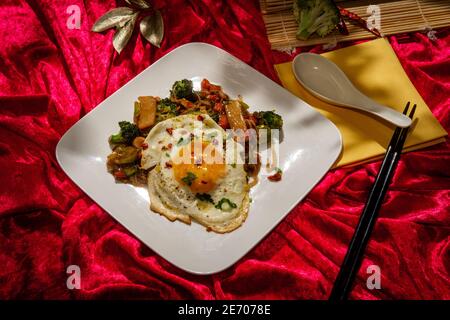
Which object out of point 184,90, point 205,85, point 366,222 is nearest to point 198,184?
point 184,90

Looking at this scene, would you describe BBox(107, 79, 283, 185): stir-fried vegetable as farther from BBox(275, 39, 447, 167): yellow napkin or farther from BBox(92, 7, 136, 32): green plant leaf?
BBox(92, 7, 136, 32): green plant leaf

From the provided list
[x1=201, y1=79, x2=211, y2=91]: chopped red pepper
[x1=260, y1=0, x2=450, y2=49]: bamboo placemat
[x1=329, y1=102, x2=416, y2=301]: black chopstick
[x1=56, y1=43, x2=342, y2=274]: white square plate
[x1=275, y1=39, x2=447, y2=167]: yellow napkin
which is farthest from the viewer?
[x1=260, y1=0, x2=450, y2=49]: bamboo placemat

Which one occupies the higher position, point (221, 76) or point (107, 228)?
point (221, 76)

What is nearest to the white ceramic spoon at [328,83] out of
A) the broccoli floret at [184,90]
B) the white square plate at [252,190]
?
the white square plate at [252,190]

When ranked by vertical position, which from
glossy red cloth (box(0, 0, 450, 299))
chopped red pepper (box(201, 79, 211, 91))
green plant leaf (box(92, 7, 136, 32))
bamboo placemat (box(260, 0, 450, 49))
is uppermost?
green plant leaf (box(92, 7, 136, 32))

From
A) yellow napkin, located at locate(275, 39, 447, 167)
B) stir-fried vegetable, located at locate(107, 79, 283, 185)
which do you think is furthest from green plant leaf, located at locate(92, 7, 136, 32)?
yellow napkin, located at locate(275, 39, 447, 167)
